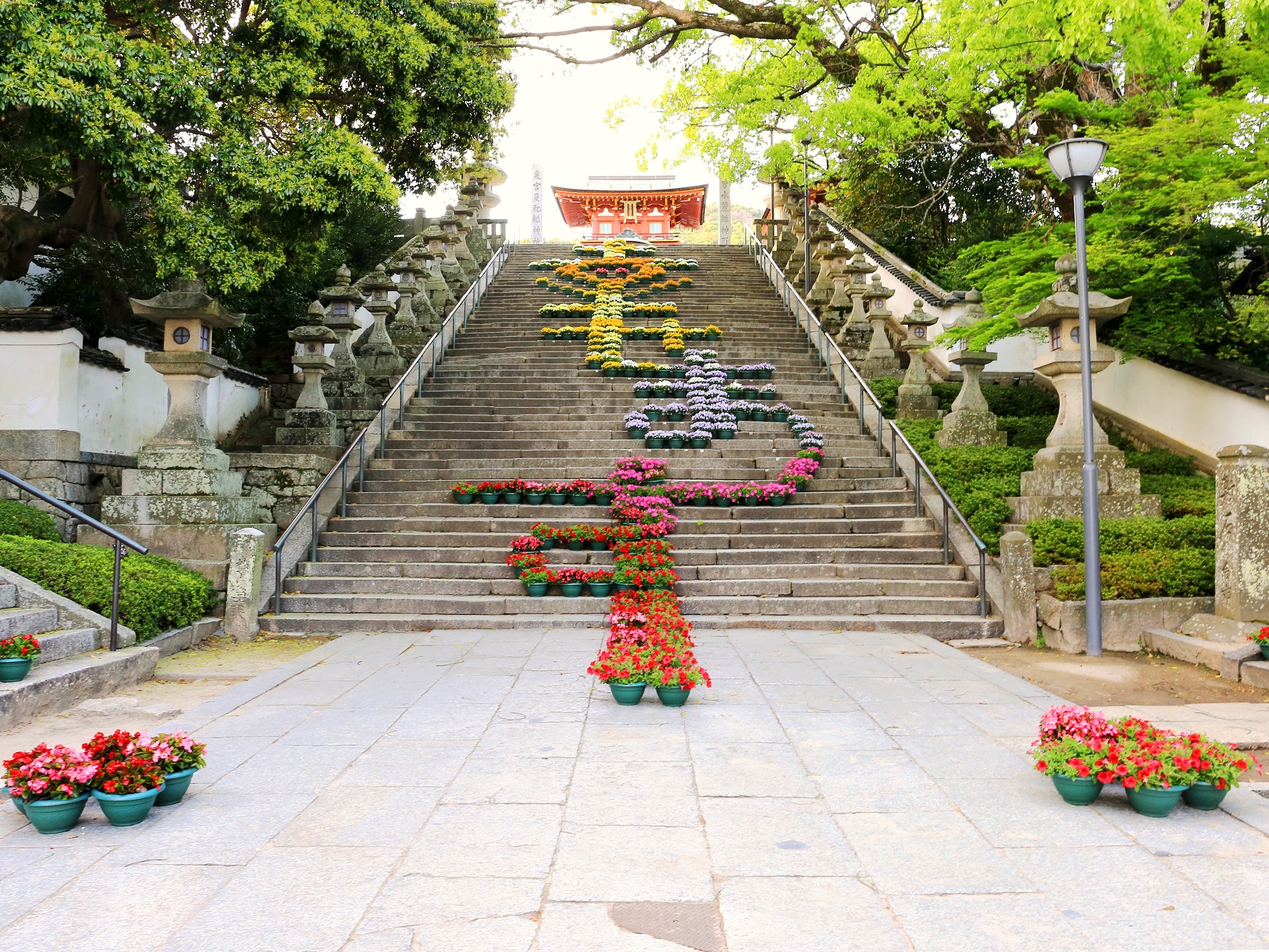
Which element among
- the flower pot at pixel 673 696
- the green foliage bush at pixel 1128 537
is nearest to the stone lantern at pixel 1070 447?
the green foliage bush at pixel 1128 537

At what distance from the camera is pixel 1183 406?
12570 millimetres

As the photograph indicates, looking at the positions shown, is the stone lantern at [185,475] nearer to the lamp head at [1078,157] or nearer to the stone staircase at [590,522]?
the stone staircase at [590,522]

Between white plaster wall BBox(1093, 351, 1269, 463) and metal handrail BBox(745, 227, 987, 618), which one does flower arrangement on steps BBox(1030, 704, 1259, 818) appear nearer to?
metal handrail BBox(745, 227, 987, 618)

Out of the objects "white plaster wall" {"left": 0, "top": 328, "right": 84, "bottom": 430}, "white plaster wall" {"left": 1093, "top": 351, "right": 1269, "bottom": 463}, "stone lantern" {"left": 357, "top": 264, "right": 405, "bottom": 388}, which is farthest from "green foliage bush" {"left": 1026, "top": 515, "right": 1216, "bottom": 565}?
"white plaster wall" {"left": 0, "top": 328, "right": 84, "bottom": 430}

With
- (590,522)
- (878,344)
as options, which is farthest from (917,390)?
(590,522)

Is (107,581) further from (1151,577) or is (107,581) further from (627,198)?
(627,198)

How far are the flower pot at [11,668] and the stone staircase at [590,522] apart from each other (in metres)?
3.32

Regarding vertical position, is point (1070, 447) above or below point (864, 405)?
below

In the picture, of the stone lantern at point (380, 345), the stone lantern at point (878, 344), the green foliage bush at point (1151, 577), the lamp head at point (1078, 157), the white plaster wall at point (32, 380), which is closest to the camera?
the lamp head at point (1078, 157)

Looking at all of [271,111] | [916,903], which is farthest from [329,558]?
[916,903]

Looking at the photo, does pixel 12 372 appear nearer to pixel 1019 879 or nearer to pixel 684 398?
pixel 684 398

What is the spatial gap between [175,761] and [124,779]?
0.73 feet

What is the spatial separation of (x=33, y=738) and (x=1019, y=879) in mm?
5350

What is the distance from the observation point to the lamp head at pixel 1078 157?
7324 mm
